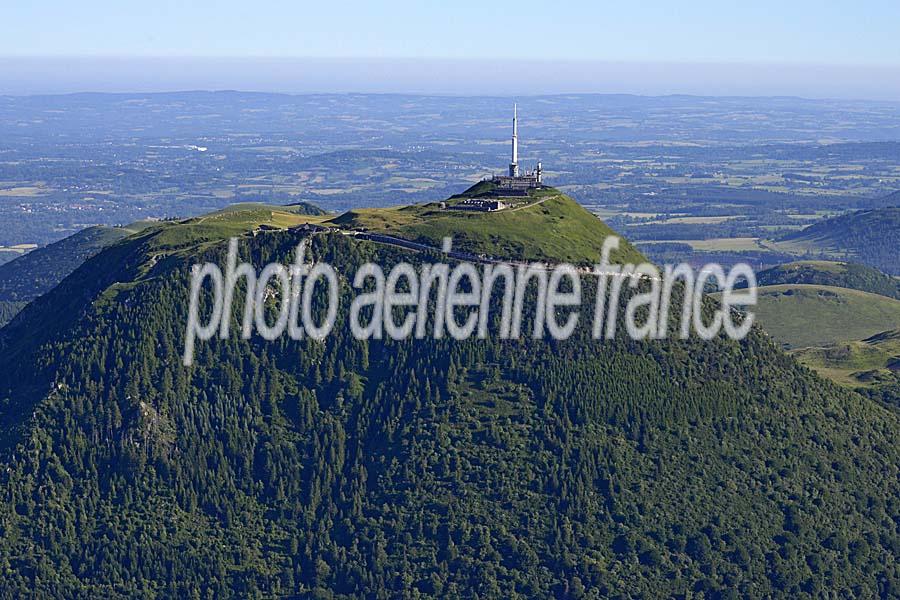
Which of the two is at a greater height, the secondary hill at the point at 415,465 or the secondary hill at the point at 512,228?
the secondary hill at the point at 512,228

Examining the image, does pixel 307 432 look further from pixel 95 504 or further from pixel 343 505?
pixel 95 504

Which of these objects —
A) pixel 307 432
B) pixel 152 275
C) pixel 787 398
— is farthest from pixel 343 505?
pixel 787 398

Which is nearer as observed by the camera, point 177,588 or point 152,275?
point 177,588

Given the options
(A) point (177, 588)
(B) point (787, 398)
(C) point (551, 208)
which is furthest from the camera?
(C) point (551, 208)

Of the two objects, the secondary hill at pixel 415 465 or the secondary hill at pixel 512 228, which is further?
the secondary hill at pixel 512 228

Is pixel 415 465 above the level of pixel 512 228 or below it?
below
